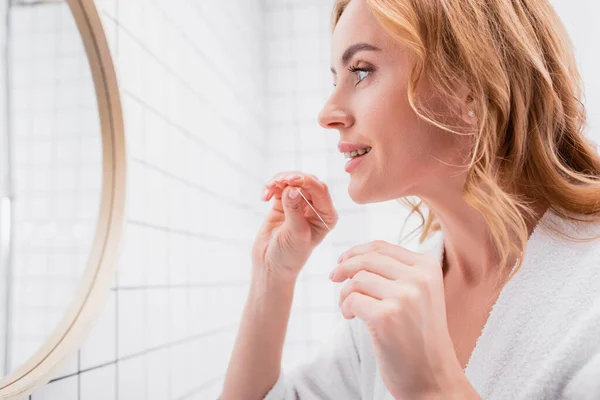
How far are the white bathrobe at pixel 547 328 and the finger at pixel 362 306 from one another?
0.27 metres

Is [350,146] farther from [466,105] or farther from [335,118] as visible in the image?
[466,105]

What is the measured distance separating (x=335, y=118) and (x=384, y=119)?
7 cm

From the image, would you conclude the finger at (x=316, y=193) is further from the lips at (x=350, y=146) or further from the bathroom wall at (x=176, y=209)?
the bathroom wall at (x=176, y=209)

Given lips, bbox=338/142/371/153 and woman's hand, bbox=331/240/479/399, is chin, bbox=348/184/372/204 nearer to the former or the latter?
lips, bbox=338/142/371/153

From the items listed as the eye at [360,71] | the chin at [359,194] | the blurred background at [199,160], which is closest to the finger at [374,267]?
the chin at [359,194]

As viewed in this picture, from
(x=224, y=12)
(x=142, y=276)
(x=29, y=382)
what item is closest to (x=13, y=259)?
(x=29, y=382)

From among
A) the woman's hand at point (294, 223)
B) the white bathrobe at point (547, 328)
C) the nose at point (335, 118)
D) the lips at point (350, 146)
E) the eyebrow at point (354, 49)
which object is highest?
the eyebrow at point (354, 49)

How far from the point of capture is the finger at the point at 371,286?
0.57 m

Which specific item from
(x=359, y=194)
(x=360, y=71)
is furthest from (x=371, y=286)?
(x=360, y=71)

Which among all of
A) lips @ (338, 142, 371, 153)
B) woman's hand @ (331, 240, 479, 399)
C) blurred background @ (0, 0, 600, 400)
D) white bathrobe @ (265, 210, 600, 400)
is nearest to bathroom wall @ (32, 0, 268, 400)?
blurred background @ (0, 0, 600, 400)

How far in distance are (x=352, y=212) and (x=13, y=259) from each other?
1516mm

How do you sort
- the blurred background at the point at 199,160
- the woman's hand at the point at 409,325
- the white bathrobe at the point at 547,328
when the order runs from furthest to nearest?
the blurred background at the point at 199,160
the white bathrobe at the point at 547,328
the woman's hand at the point at 409,325

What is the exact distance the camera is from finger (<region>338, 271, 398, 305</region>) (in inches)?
22.3

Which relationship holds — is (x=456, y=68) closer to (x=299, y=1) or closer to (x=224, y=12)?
(x=224, y=12)
